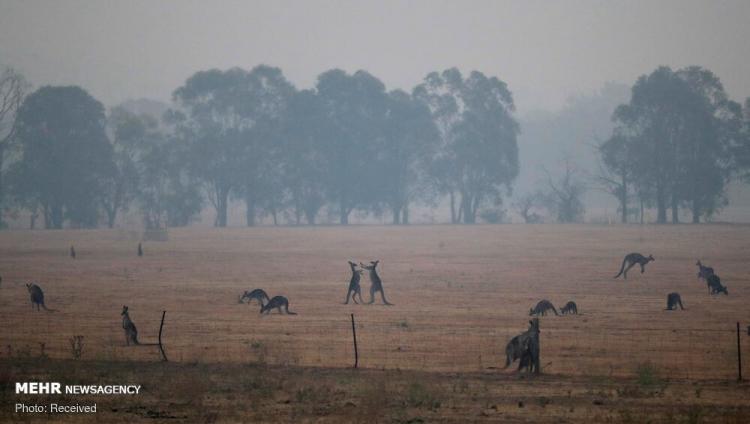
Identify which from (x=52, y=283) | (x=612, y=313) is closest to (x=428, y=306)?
(x=612, y=313)

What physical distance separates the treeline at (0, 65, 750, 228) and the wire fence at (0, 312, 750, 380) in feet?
259

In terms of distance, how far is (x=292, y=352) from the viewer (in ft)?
73.7

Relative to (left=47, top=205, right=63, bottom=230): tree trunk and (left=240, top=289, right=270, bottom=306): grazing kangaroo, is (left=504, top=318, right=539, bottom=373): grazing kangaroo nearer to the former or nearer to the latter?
(left=240, top=289, right=270, bottom=306): grazing kangaroo

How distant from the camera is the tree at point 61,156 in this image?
342 feet

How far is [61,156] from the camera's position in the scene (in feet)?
347

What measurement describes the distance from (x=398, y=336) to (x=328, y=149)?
306 ft

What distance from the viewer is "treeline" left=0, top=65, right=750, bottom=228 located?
343ft

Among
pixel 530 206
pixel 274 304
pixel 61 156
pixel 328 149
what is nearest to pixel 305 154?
pixel 328 149

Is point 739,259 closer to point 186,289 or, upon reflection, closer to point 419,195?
point 186,289

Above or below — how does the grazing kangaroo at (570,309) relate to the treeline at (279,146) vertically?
below

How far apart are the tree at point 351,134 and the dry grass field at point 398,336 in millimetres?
58182

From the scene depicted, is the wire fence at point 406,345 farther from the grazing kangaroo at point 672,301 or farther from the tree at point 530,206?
the tree at point 530,206

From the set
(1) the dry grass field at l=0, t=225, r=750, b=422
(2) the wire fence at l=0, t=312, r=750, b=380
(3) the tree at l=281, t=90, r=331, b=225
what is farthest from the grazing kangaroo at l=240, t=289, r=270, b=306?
(3) the tree at l=281, t=90, r=331, b=225

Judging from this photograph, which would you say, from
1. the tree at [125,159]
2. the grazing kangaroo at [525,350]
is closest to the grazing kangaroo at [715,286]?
the grazing kangaroo at [525,350]
